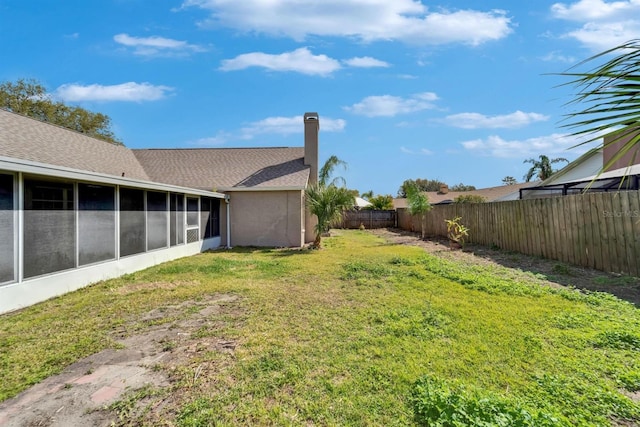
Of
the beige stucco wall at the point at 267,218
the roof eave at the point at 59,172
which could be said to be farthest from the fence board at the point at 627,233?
the roof eave at the point at 59,172

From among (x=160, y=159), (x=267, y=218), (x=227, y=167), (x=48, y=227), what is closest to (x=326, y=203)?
(x=267, y=218)

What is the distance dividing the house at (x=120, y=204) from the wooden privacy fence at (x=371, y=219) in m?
9.70

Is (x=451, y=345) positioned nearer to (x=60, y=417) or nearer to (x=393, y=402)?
(x=393, y=402)

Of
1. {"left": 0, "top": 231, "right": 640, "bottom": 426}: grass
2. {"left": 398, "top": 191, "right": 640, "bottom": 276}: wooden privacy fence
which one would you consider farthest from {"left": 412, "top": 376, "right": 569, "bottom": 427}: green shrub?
{"left": 398, "top": 191, "right": 640, "bottom": 276}: wooden privacy fence

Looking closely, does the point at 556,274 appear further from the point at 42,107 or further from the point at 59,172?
the point at 42,107

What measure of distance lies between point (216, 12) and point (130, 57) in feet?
19.1

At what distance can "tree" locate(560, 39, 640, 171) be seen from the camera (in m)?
1.03

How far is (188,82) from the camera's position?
13586 millimetres

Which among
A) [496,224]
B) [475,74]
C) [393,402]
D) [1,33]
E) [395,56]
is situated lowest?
[393,402]

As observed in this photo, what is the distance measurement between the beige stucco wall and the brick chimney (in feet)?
7.43

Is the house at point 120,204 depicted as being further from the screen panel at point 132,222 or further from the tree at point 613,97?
the tree at point 613,97

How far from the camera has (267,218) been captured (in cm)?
1300

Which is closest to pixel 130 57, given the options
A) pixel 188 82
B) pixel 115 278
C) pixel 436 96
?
pixel 188 82

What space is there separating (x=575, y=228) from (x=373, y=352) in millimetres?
7285
